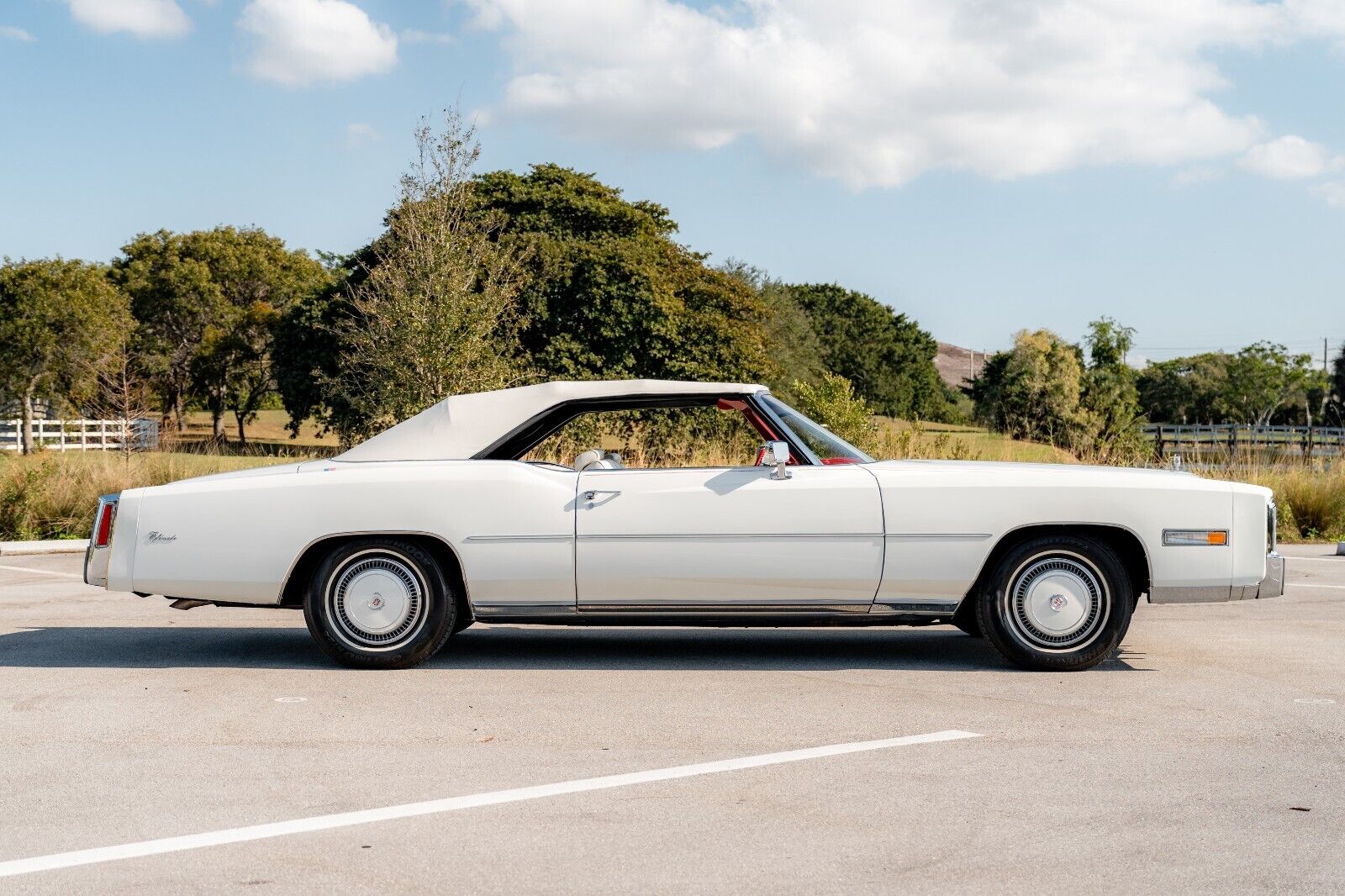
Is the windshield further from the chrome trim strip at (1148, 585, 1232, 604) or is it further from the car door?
the chrome trim strip at (1148, 585, 1232, 604)

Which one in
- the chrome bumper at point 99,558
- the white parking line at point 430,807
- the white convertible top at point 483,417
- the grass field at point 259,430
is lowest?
the white parking line at point 430,807

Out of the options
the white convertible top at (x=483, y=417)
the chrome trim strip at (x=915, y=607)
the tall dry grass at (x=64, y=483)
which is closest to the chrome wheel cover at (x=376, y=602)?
the white convertible top at (x=483, y=417)

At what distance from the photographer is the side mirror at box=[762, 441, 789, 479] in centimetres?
677

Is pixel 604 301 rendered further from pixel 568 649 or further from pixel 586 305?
pixel 568 649

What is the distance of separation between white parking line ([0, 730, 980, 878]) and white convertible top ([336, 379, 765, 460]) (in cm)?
243

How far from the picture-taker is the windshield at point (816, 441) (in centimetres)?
717

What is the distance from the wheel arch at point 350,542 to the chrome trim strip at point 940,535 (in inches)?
89.1

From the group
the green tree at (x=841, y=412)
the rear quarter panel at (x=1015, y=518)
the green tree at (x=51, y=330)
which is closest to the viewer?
the rear quarter panel at (x=1015, y=518)

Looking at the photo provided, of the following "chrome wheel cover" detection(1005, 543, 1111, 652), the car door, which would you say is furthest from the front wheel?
the car door

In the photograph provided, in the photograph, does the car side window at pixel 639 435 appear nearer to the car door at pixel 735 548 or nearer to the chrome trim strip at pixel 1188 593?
the car door at pixel 735 548

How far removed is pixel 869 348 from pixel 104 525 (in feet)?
268

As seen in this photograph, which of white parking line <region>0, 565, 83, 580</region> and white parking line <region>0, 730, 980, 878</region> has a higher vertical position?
white parking line <region>0, 565, 83, 580</region>

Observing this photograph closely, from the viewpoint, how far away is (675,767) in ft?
16.6

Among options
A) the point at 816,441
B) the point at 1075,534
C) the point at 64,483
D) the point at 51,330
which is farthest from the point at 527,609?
the point at 51,330
